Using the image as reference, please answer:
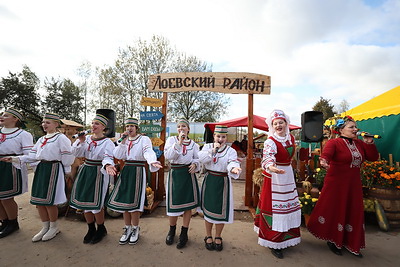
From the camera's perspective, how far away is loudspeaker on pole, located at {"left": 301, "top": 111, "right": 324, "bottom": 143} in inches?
190

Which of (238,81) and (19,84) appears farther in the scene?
(19,84)

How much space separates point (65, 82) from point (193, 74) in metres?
26.4

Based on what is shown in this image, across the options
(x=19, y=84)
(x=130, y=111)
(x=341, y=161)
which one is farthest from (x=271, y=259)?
(x=19, y=84)

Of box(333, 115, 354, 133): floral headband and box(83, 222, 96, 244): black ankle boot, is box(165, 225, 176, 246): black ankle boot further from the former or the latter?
box(333, 115, 354, 133): floral headband

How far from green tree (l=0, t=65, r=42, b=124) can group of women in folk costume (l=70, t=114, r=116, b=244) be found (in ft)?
72.2

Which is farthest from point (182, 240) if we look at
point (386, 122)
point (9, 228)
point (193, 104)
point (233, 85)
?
→ point (193, 104)

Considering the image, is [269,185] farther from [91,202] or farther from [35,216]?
[35,216]

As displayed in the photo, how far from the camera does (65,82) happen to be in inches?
955

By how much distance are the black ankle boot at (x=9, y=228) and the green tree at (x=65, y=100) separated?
75.8 ft

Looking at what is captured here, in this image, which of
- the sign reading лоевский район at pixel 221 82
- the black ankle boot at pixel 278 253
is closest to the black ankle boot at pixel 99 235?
the black ankle boot at pixel 278 253

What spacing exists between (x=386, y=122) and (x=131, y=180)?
5.93m

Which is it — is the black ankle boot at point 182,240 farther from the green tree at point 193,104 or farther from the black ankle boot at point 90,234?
the green tree at point 193,104

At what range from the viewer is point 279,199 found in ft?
8.13

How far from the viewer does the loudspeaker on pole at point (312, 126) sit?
484 centimetres
